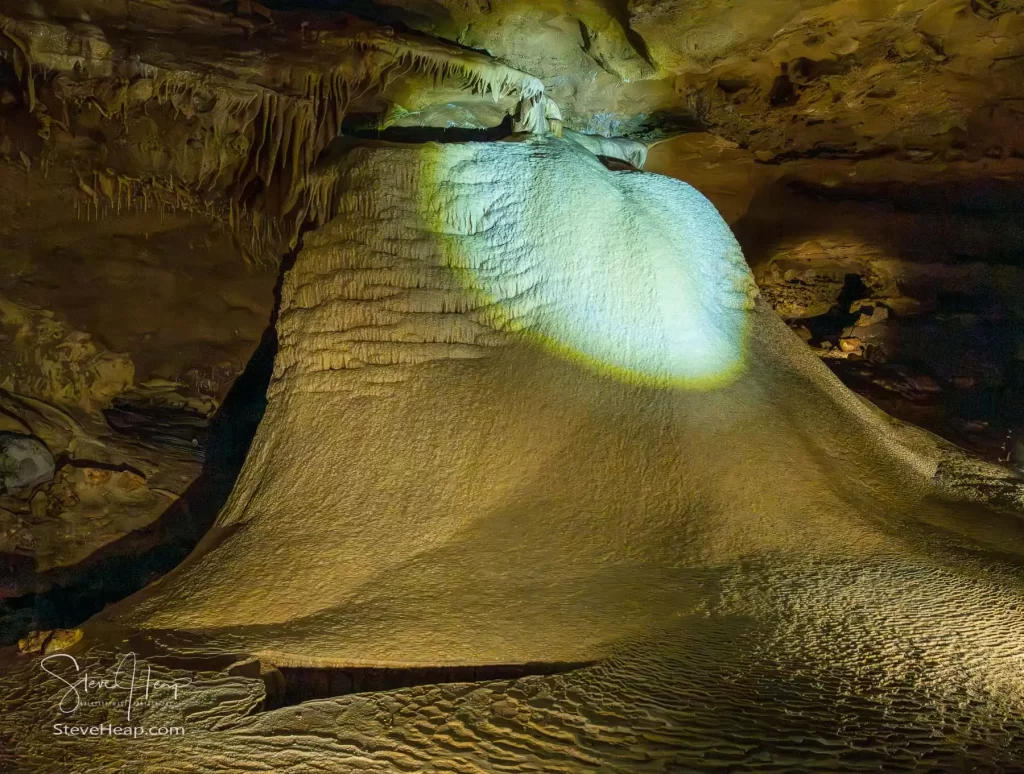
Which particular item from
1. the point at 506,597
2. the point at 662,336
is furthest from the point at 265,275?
the point at 506,597

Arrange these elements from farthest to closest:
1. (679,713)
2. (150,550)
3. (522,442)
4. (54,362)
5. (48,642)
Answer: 1. (54,362)
2. (150,550)
3. (522,442)
4. (48,642)
5. (679,713)

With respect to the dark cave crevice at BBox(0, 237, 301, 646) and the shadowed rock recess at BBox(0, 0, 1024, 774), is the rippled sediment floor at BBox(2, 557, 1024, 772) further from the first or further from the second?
the dark cave crevice at BBox(0, 237, 301, 646)

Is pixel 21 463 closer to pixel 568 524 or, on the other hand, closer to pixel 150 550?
pixel 150 550

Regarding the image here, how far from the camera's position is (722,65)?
30.9ft

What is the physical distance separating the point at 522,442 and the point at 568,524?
2.74 ft

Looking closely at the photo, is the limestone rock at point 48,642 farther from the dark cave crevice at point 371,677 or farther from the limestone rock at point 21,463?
the limestone rock at point 21,463

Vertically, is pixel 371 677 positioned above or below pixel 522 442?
below

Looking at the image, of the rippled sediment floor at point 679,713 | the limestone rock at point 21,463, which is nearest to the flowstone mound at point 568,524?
the rippled sediment floor at point 679,713

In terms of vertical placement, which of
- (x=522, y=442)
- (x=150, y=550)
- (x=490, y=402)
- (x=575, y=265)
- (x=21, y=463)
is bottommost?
(x=150, y=550)

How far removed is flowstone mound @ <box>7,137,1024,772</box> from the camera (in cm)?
358

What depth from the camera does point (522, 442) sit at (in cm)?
638

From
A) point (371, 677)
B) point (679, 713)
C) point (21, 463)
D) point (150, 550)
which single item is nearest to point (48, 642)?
point (371, 677)

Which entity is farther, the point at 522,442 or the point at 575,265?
the point at 575,265

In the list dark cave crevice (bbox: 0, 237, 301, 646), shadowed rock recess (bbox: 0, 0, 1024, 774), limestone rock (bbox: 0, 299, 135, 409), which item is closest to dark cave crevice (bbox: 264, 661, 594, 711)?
shadowed rock recess (bbox: 0, 0, 1024, 774)
